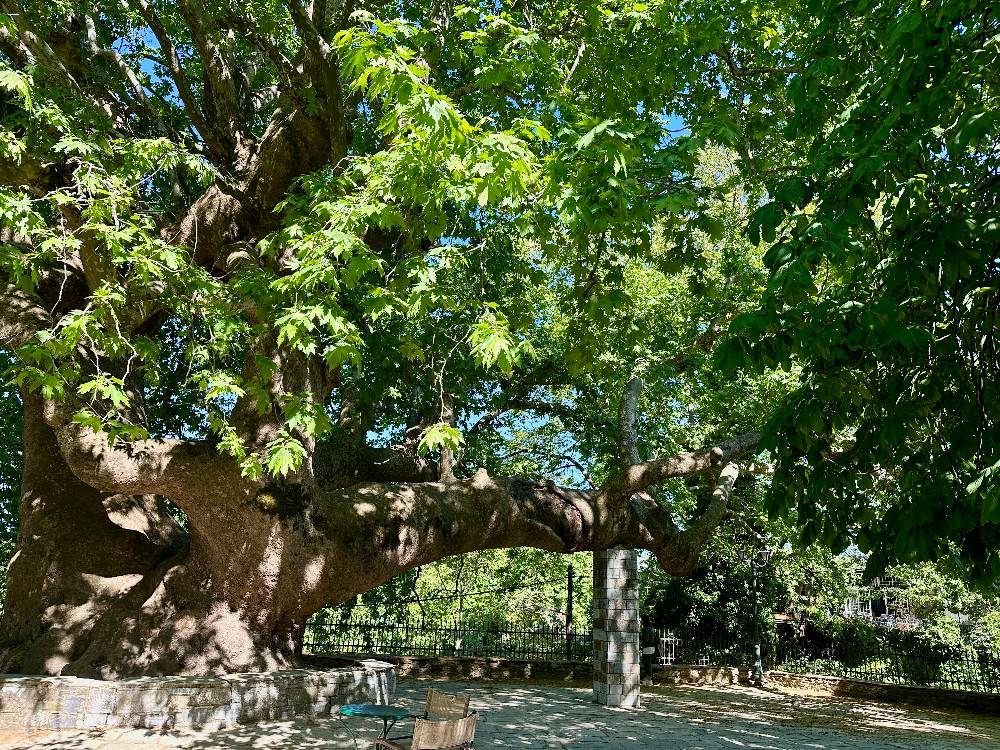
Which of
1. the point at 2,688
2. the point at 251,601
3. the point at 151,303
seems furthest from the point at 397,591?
the point at 151,303

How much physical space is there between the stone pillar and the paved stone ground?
0.35 metres

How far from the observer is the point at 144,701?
775 centimetres

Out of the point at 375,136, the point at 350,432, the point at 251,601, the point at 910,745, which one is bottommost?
the point at 910,745

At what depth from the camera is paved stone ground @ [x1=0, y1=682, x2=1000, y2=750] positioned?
7.48 metres

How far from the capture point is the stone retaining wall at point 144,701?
24.9ft

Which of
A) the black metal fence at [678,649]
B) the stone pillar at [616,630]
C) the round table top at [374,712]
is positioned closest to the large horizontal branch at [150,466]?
the round table top at [374,712]

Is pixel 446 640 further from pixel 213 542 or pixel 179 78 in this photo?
pixel 179 78

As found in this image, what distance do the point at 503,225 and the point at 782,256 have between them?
735 cm

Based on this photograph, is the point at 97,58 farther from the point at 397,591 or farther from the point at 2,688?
the point at 397,591

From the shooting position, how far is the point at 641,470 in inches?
388

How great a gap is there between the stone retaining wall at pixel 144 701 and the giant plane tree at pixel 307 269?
523 mm

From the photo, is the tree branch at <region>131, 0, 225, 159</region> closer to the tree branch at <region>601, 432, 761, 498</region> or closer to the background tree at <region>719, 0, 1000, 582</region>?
the tree branch at <region>601, 432, 761, 498</region>

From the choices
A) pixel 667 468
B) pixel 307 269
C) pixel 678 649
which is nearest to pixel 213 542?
pixel 307 269

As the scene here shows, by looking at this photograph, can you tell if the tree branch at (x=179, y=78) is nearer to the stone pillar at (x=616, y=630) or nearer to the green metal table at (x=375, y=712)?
the green metal table at (x=375, y=712)
